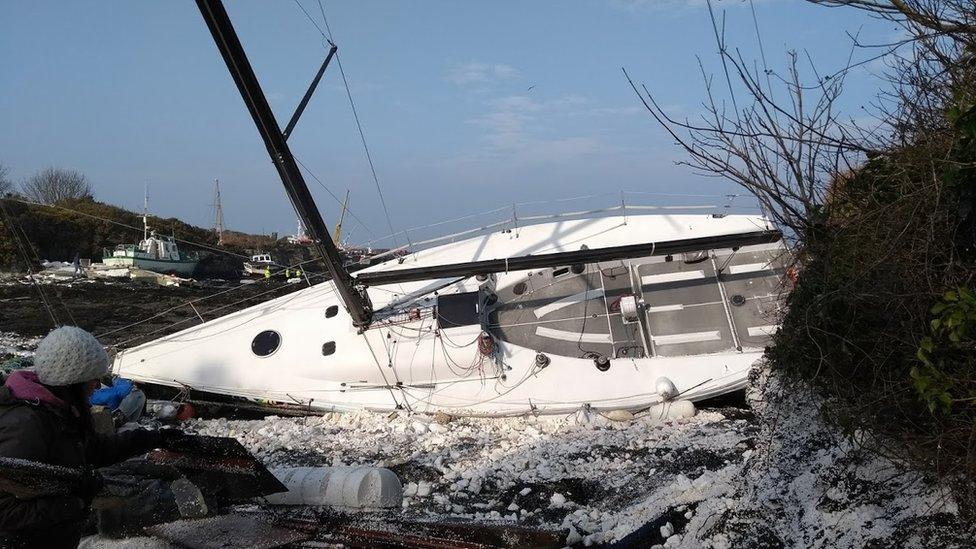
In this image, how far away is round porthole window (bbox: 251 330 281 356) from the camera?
12852 millimetres

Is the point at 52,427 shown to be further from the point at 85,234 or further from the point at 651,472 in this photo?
the point at 85,234

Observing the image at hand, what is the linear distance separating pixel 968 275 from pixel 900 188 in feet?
2.10

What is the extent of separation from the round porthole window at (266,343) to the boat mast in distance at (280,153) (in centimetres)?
159

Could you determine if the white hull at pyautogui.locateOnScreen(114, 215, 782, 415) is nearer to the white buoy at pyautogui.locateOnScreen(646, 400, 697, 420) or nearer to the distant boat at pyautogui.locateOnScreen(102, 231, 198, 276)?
the white buoy at pyautogui.locateOnScreen(646, 400, 697, 420)

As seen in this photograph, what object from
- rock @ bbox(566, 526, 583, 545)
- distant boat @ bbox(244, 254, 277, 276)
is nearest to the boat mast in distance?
rock @ bbox(566, 526, 583, 545)

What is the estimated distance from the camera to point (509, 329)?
1248cm

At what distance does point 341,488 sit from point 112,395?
6608mm

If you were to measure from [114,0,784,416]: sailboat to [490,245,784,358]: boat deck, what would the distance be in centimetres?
2

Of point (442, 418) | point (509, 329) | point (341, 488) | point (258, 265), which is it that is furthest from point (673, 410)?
point (258, 265)

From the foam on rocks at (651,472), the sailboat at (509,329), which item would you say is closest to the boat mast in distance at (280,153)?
the sailboat at (509,329)

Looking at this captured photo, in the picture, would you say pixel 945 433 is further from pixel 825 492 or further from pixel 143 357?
pixel 143 357

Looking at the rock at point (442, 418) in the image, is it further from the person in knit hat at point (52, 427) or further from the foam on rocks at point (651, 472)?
the person in knit hat at point (52, 427)

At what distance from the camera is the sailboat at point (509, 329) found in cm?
1134

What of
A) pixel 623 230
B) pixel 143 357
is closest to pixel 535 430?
pixel 623 230
